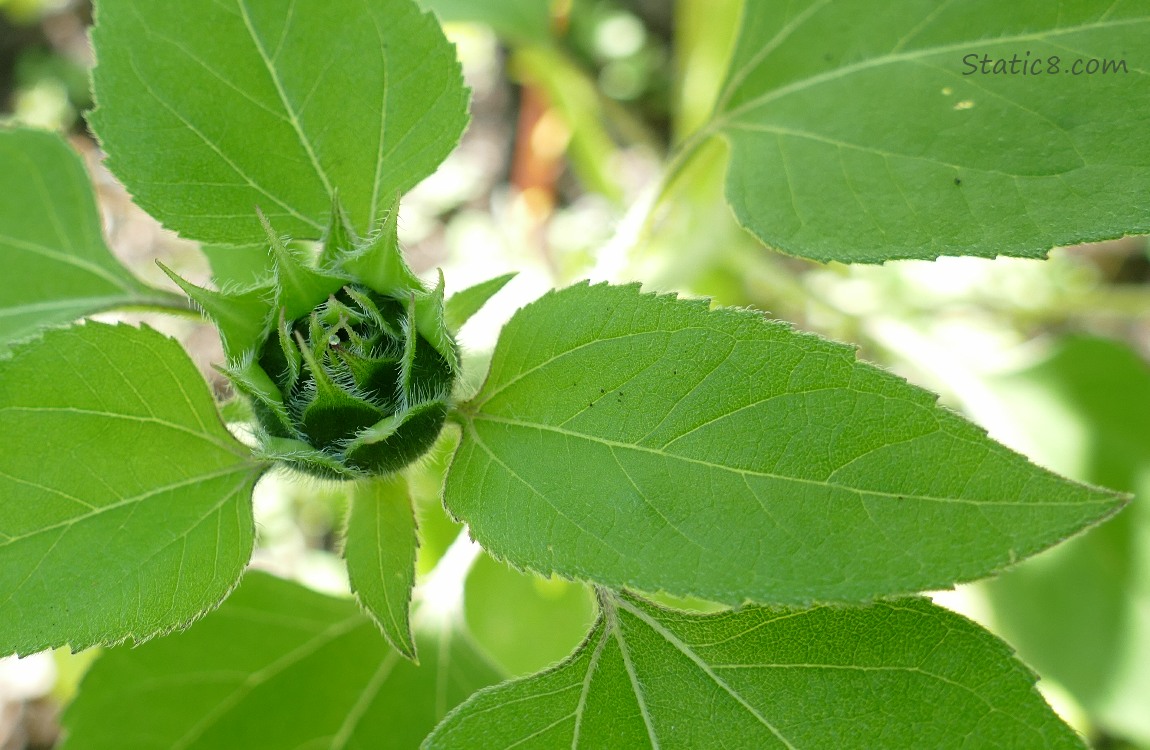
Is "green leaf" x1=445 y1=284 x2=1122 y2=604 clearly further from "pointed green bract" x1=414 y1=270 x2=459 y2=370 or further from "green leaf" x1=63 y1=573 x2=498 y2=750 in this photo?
"green leaf" x1=63 y1=573 x2=498 y2=750

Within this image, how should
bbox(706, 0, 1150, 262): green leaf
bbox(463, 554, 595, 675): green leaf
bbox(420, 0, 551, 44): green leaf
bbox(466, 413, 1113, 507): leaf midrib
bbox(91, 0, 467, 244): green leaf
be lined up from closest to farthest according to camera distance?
bbox(466, 413, 1113, 507): leaf midrib < bbox(706, 0, 1150, 262): green leaf < bbox(91, 0, 467, 244): green leaf < bbox(463, 554, 595, 675): green leaf < bbox(420, 0, 551, 44): green leaf

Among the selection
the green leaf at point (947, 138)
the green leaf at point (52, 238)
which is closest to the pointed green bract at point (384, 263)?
the green leaf at point (947, 138)

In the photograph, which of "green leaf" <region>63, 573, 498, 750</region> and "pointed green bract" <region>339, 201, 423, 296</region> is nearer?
"pointed green bract" <region>339, 201, 423, 296</region>

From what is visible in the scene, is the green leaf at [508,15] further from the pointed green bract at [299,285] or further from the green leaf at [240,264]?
the pointed green bract at [299,285]

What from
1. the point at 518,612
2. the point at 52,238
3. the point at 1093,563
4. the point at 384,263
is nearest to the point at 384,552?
the point at 384,263

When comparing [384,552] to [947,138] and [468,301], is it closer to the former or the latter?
[468,301]

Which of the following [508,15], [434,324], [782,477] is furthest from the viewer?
[508,15]

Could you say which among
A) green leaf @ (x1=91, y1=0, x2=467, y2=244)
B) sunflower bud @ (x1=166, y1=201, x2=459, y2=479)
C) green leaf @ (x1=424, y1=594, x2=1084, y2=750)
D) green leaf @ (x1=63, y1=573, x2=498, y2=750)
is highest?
green leaf @ (x1=91, y1=0, x2=467, y2=244)

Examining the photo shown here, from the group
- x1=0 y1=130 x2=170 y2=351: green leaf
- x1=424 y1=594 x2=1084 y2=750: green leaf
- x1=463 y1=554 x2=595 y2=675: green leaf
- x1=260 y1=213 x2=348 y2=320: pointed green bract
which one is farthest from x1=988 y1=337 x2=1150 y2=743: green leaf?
x1=0 y1=130 x2=170 y2=351: green leaf
